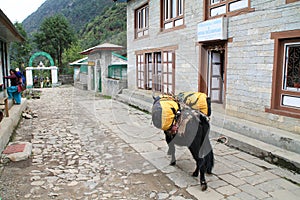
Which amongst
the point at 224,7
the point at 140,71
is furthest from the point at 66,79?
the point at 224,7

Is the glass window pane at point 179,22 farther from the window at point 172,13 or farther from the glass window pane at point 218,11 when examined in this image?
the glass window pane at point 218,11

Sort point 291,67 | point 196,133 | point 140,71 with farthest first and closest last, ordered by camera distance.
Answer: point 140,71 < point 291,67 < point 196,133

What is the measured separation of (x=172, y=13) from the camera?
9.92 m

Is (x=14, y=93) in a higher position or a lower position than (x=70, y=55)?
lower

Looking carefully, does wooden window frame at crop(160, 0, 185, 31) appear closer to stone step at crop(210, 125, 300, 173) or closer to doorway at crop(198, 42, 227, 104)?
doorway at crop(198, 42, 227, 104)

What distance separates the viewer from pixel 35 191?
155 inches

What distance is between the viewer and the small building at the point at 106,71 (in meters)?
15.0

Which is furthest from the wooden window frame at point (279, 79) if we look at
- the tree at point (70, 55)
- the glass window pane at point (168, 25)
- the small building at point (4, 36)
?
the tree at point (70, 55)

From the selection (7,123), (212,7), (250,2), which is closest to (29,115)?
(7,123)

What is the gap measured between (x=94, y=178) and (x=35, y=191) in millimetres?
899

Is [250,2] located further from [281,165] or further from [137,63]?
[137,63]

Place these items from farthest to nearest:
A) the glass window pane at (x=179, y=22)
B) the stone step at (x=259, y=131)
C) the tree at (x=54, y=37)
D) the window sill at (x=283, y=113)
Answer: the tree at (x=54, y=37) < the glass window pane at (x=179, y=22) < the window sill at (x=283, y=113) < the stone step at (x=259, y=131)

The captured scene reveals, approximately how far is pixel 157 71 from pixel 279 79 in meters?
6.24

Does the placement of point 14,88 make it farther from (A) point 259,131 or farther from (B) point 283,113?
(B) point 283,113
